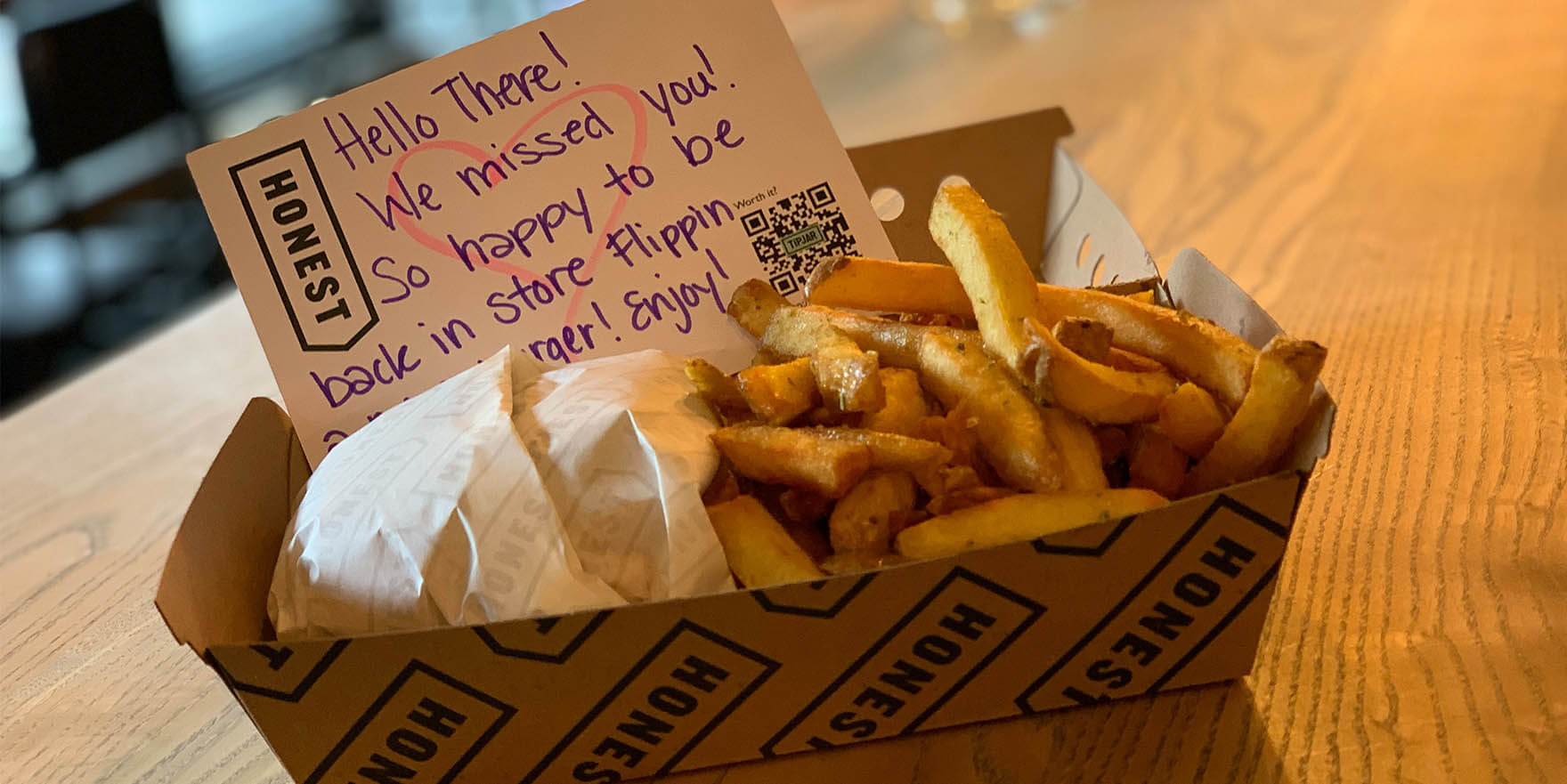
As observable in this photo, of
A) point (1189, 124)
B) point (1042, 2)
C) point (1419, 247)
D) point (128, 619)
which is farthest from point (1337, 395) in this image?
point (1042, 2)

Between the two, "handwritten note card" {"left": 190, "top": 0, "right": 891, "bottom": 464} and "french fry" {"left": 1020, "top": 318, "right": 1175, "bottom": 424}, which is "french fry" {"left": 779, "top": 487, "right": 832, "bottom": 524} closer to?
"french fry" {"left": 1020, "top": 318, "right": 1175, "bottom": 424}

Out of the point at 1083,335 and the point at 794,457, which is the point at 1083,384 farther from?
the point at 794,457

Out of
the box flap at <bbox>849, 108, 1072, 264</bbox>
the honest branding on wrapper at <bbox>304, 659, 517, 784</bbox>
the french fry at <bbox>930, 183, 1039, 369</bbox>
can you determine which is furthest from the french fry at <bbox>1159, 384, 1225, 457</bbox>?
the box flap at <bbox>849, 108, 1072, 264</bbox>

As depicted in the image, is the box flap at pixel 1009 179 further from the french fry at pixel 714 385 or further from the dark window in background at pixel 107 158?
the dark window in background at pixel 107 158

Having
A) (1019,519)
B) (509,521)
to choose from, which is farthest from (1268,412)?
(509,521)

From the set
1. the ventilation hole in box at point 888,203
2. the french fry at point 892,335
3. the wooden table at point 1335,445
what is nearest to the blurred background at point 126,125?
the wooden table at point 1335,445
